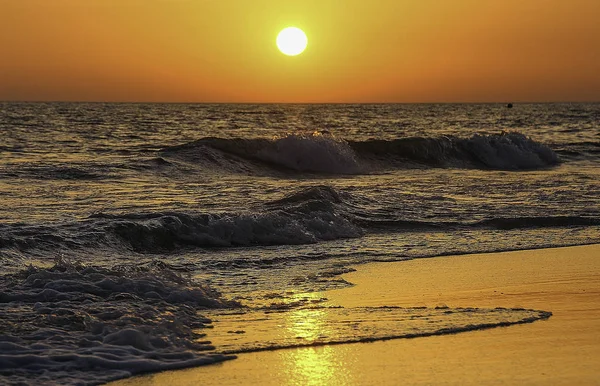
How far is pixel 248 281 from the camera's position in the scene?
27.9 ft

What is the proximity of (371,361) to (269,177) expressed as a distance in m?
17.8

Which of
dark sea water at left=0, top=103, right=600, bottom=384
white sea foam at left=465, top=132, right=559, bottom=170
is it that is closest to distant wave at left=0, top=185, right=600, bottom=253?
dark sea water at left=0, top=103, right=600, bottom=384

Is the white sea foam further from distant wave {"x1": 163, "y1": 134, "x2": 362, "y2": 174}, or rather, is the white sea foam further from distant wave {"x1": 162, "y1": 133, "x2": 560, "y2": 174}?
distant wave {"x1": 163, "y1": 134, "x2": 362, "y2": 174}

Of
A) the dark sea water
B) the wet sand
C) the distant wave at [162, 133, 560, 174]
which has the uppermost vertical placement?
the distant wave at [162, 133, 560, 174]

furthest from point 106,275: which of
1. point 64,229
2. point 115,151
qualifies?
point 115,151

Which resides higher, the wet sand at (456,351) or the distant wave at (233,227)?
the distant wave at (233,227)

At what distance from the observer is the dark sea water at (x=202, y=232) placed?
5.98 m

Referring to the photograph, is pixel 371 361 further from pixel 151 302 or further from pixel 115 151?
pixel 115 151

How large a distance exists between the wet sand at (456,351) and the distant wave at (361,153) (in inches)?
634

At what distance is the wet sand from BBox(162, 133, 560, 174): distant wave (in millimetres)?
16102

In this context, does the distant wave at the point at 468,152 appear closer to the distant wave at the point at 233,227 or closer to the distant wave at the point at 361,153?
the distant wave at the point at 361,153

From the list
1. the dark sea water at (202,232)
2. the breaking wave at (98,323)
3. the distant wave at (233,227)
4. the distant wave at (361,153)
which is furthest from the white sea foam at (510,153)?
the breaking wave at (98,323)

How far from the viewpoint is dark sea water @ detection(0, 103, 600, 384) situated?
5.98 meters

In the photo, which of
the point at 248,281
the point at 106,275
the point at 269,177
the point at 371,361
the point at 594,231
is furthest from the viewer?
the point at 269,177
